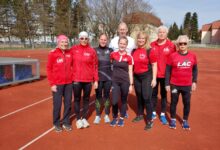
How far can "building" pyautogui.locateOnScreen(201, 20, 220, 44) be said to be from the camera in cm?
7743

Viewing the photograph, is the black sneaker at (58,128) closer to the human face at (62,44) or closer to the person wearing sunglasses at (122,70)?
the person wearing sunglasses at (122,70)

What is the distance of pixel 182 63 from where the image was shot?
14.9 feet

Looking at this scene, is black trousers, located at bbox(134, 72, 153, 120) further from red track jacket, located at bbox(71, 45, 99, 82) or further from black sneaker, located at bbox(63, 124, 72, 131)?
black sneaker, located at bbox(63, 124, 72, 131)

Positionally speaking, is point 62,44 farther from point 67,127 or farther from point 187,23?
point 187,23

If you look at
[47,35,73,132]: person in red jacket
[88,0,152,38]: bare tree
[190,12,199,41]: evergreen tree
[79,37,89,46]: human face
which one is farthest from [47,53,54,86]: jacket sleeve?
[190,12,199,41]: evergreen tree

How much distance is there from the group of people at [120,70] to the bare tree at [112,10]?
109 feet

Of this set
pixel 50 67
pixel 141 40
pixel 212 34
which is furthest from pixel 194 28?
pixel 50 67

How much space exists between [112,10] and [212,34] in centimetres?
5477

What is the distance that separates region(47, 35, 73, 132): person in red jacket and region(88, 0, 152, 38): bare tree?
111 ft

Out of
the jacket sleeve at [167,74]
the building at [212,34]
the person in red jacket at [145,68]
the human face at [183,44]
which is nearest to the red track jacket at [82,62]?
the person in red jacket at [145,68]

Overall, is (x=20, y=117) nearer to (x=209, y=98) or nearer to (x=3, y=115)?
(x=3, y=115)

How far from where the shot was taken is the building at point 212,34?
77.4 meters

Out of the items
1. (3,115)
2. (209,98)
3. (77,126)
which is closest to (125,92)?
(77,126)

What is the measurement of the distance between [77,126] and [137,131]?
4.33ft
